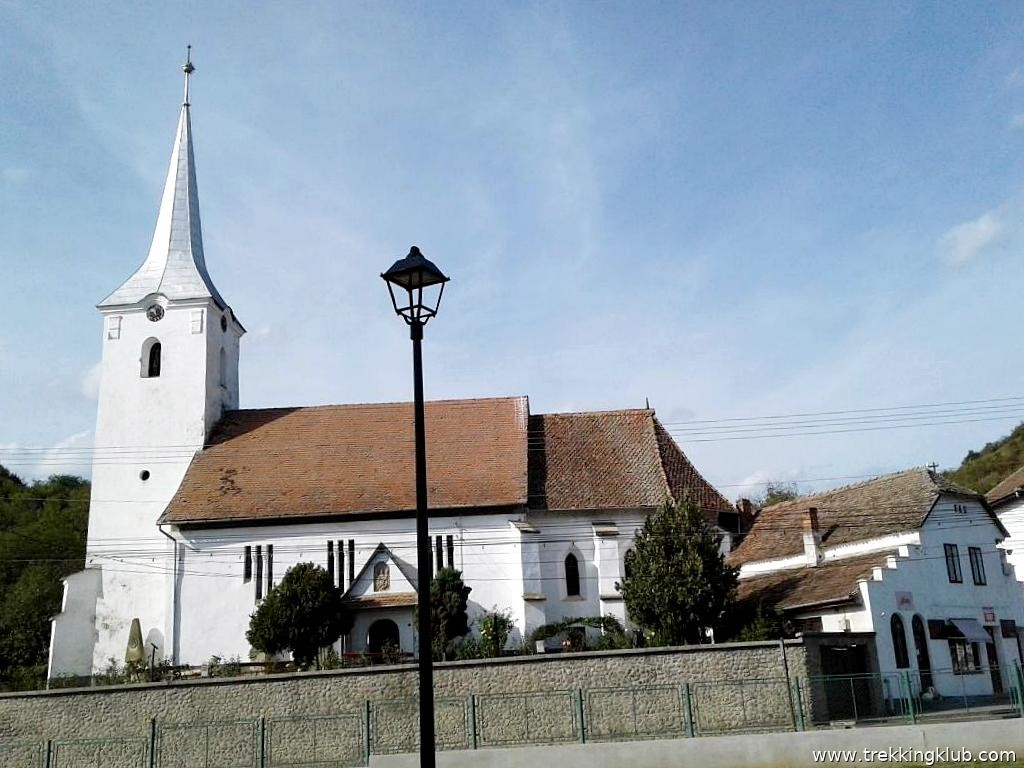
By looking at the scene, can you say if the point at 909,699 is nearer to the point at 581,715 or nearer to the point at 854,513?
the point at 581,715

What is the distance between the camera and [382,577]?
32562 mm

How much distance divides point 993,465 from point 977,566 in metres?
43.3

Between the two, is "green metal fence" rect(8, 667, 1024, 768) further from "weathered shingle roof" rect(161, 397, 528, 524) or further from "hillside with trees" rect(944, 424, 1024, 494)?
"hillside with trees" rect(944, 424, 1024, 494)

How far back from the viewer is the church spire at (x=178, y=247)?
3903 cm

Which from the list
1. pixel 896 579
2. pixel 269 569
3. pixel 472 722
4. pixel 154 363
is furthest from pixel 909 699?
pixel 154 363

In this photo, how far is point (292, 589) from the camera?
29266mm

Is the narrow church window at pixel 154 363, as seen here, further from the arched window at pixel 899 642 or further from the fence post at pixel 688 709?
the arched window at pixel 899 642

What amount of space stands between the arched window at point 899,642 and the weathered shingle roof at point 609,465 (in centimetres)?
755

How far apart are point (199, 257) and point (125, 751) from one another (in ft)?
78.7

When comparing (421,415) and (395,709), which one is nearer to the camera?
(421,415)

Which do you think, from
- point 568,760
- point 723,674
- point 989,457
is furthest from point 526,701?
point 989,457

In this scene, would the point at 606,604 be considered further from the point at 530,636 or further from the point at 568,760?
the point at 568,760

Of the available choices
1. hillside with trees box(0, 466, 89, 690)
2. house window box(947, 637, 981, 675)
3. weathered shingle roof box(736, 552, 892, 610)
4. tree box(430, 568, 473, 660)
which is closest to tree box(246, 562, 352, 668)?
tree box(430, 568, 473, 660)

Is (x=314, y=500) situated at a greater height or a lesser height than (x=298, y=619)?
greater
